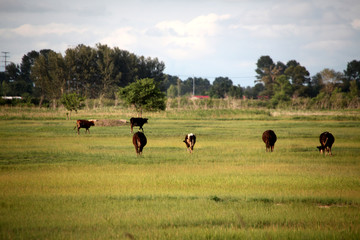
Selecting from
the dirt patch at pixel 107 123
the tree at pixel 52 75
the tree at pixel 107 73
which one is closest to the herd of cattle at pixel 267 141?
the dirt patch at pixel 107 123

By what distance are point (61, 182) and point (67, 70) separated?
91015 millimetres

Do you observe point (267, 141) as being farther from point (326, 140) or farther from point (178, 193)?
point (178, 193)

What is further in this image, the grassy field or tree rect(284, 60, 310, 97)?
tree rect(284, 60, 310, 97)

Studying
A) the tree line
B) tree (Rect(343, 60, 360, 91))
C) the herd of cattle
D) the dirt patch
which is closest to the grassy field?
the herd of cattle

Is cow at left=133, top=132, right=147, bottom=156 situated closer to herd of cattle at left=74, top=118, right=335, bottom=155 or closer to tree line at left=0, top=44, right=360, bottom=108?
herd of cattle at left=74, top=118, right=335, bottom=155

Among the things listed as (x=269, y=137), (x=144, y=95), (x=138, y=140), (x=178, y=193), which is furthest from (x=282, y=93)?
(x=178, y=193)

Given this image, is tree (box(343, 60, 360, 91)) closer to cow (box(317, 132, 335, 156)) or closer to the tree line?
the tree line

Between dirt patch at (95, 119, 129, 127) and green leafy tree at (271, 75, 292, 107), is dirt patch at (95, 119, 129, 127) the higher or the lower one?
the lower one

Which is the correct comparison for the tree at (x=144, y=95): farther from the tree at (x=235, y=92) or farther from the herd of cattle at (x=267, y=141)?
the tree at (x=235, y=92)

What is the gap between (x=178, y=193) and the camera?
13.6 m

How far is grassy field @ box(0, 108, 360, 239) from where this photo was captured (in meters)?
9.45

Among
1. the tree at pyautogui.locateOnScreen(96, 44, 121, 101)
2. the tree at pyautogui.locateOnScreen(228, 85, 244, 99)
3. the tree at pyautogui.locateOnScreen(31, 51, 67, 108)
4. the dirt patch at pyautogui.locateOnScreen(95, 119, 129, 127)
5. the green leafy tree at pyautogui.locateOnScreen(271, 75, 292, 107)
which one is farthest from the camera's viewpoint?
the tree at pyautogui.locateOnScreen(228, 85, 244, 99)

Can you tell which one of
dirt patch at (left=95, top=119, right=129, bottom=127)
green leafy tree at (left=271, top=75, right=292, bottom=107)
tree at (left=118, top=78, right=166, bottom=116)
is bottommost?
dirt patch at (left=95, top=119, right=129, bottom=127)

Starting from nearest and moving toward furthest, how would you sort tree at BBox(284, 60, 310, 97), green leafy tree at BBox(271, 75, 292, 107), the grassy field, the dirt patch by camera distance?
1. the grassy field
2. the dirt patch
3. green leafy tree at BBox(271, 75, 292, 107)
4. tree at BBox(284, 60, 310, 97)
